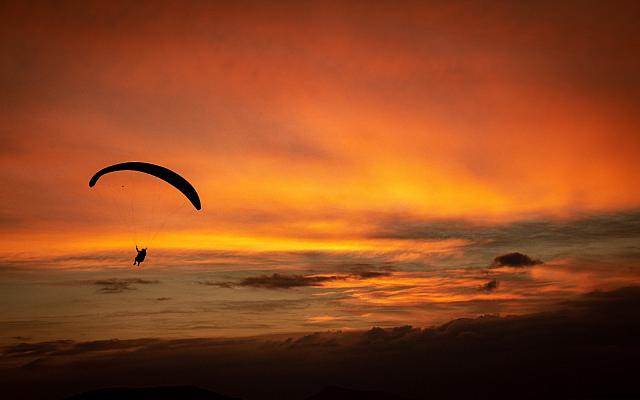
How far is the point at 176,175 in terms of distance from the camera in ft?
175

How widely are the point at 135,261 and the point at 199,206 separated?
23.2ft

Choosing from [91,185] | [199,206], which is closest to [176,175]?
[199,206]

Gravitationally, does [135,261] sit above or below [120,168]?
below

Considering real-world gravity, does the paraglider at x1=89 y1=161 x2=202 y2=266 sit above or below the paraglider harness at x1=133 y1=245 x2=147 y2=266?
above

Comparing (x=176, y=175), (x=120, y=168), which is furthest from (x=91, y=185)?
(x=176, y=175)

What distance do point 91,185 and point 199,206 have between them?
8665mm

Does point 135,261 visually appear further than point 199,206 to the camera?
No

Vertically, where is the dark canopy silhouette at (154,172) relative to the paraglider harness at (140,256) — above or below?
above

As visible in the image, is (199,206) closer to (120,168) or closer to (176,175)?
(176,175)

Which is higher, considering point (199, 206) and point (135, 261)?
point (199, 206)

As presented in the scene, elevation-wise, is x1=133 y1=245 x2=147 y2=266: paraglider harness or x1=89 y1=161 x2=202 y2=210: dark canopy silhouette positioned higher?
x1=89 y1=161 x2=202 y2=210: dark canopy silhouette

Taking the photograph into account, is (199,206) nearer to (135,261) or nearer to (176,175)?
(176,175)

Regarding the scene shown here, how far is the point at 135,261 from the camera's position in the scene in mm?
50625

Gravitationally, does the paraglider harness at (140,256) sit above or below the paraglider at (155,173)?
below
